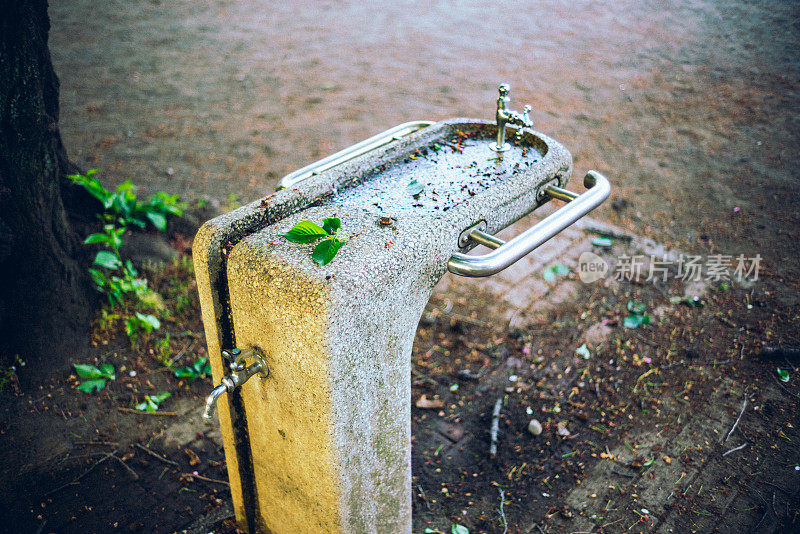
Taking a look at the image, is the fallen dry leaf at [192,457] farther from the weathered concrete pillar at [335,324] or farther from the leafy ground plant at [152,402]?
the weathered concrete pillar at [335,324]

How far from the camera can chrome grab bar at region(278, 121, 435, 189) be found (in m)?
2.11

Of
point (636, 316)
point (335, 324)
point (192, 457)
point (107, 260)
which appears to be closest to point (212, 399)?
point (335, 324)

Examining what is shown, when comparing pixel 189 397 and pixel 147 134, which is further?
pixel 147 134

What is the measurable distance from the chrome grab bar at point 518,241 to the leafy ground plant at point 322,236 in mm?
352

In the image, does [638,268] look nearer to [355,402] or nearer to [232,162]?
[355,402]

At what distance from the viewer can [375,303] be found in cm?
157

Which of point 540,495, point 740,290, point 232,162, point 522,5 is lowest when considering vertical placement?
point 540,495

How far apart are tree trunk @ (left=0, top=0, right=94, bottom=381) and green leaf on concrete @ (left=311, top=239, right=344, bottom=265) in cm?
196

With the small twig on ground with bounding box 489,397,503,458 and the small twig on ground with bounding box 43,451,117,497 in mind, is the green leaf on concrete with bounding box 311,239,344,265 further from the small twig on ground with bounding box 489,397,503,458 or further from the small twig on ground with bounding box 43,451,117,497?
the small twig on ground with bounding box 43,451,117,497

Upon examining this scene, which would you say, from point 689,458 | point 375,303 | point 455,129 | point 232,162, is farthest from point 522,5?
point 375,303

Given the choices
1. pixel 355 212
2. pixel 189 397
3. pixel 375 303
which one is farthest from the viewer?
pixel 189 397

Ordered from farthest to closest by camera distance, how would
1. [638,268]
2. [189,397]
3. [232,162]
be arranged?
[232,162] < [638,268] < [189,397]

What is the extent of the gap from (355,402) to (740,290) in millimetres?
2951

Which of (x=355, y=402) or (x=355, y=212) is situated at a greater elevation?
(x=355, y=212)
